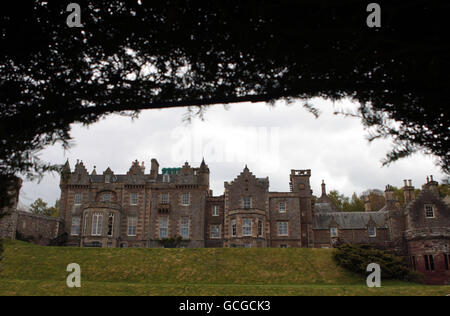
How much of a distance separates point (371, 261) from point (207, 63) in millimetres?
27306

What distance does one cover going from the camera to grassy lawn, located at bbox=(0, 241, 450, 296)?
25.6 meters

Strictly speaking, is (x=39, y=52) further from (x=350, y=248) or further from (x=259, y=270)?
Result: (x=350, y=248)

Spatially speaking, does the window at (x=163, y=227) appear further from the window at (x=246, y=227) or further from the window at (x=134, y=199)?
the window at (x=246, y=227)

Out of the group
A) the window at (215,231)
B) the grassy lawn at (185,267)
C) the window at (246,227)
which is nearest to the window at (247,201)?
the window at (246,227)

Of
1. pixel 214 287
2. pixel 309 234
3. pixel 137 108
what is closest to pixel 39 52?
pixel 137 108

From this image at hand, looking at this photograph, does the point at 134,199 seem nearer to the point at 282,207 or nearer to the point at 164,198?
the point at 164,198

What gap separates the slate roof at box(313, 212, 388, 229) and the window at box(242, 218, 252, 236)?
26.9 ft

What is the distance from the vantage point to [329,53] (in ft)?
16.1

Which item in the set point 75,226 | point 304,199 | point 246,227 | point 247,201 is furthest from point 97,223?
point 304,199

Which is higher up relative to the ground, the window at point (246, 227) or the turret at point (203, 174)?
the turret at point (203, 174)

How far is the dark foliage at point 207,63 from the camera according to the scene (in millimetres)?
4754

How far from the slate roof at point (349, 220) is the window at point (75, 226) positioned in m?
28.3

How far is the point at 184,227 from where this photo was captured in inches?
1895
